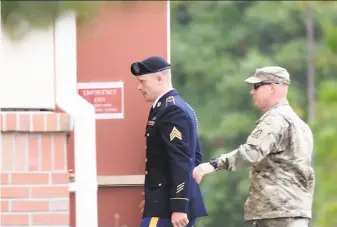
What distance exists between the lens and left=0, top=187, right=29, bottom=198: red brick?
5.16 metres

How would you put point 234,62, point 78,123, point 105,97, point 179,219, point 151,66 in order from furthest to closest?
point 234,62
point 105,97
point 151,66
point 179,219
point 78,123

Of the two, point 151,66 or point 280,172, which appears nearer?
point 280,172

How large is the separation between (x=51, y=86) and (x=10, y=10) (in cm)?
209

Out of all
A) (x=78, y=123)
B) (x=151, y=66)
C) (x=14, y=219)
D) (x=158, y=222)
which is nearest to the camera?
(x=14, y=219)

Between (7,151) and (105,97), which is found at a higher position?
(105,97)

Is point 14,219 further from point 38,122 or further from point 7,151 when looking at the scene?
point 38,122

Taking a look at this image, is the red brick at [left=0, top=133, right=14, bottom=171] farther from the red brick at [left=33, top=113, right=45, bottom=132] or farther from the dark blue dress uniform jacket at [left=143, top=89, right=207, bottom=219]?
the dark blue dress uniform jacket at [left=143, top=89, right=207, bottom=219]

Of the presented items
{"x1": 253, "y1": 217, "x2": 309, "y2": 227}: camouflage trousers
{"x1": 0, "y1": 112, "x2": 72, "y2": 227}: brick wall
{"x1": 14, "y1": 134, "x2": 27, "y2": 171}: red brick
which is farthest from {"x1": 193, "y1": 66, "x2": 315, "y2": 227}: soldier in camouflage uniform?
{"x1": 14, "y1": 134, "x2": 27, "y2": 171}: red brick

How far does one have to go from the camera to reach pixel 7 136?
17.0ft

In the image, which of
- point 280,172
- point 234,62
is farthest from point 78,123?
point 234,62

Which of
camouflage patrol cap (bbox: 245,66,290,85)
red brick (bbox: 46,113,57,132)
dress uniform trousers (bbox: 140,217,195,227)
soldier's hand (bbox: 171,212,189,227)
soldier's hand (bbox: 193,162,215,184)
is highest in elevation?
camouflage patrol cap (bbox: 245,66,290,85)

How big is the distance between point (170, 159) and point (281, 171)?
64cm

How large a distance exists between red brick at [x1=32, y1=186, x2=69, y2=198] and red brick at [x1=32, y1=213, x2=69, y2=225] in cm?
10

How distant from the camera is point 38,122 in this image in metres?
5.17
